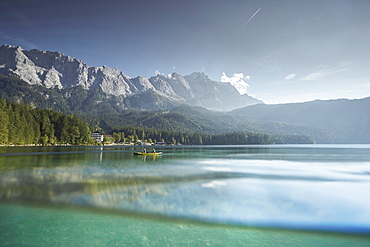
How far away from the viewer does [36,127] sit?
350 ft

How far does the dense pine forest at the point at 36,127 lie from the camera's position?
301ft

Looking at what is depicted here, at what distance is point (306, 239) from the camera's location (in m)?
10.4

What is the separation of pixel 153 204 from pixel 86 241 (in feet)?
19.7

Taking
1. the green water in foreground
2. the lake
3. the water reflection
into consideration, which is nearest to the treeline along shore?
the water reflection

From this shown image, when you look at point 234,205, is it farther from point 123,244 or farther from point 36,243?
point 36,243

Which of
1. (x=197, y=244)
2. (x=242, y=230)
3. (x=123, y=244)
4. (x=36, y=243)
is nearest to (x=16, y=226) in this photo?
(x=36, y=243)

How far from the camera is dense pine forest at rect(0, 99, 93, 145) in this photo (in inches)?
3612

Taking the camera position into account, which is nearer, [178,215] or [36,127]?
[178,215]

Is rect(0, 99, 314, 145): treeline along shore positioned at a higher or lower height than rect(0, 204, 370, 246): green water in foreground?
higher

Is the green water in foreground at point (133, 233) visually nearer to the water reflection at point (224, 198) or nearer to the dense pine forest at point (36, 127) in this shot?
the water reflection at point (224, 198)

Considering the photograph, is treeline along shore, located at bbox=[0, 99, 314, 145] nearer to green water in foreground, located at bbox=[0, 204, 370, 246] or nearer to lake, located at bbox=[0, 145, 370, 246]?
lake, located at bbox=[0, 145, 370, 246]

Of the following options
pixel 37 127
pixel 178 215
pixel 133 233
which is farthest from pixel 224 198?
pixel 37 127

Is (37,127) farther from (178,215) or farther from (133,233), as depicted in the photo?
(133,233)

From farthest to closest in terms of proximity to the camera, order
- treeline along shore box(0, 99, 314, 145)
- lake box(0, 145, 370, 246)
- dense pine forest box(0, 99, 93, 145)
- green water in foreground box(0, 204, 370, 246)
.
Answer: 1. treeline along shore box(0, 99, 314, 145)
2. dense pine forest box(0, 99, 93, 145)
3. lake box(0, 145, 370, 246)
4. green water in foreground box(0, 204, 370, 246)
